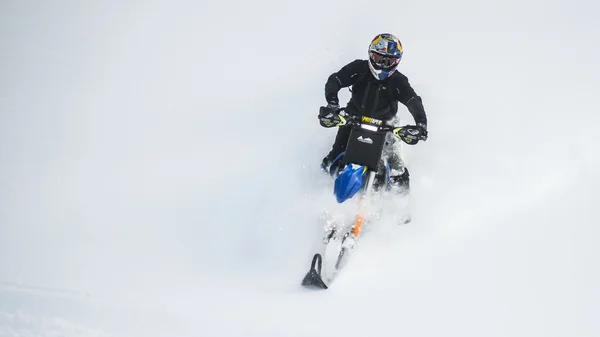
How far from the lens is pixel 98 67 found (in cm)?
1227

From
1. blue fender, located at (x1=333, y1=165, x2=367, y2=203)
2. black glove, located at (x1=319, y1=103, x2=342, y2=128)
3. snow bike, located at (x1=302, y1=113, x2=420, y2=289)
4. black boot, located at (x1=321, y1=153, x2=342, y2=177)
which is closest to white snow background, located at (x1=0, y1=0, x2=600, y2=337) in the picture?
snow bike, located at (x1=302, y1=113, x2=420, y2=289)

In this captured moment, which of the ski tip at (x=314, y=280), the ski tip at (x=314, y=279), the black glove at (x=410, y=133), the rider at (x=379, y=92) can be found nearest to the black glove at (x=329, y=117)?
the rider at (x=379, y=92)

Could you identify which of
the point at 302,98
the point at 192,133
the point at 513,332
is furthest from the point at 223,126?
the point at 513,332

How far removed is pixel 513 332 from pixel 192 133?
19.9 feet

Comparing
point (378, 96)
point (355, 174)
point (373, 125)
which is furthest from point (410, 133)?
point (378, 96)

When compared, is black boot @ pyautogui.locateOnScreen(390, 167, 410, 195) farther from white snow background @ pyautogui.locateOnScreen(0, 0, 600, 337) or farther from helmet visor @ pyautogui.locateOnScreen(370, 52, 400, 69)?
helmet visor @ pyautogui.locateOnScreen(370, 52, 400, 69)

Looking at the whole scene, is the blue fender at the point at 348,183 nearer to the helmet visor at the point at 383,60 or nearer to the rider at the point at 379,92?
the rider at the point at 379,92

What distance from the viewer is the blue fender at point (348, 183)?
17.6 ft

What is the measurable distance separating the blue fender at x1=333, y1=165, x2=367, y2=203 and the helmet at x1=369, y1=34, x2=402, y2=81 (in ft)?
3.96

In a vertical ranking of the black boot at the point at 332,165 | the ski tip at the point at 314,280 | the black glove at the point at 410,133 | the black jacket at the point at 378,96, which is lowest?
the ski tip at the point at 314,280

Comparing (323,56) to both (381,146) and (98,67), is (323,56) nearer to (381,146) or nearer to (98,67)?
(98,67)

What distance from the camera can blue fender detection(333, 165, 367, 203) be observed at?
5375 mm

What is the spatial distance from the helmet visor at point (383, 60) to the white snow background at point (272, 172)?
5.19 ft

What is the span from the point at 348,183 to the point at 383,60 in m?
1.41
